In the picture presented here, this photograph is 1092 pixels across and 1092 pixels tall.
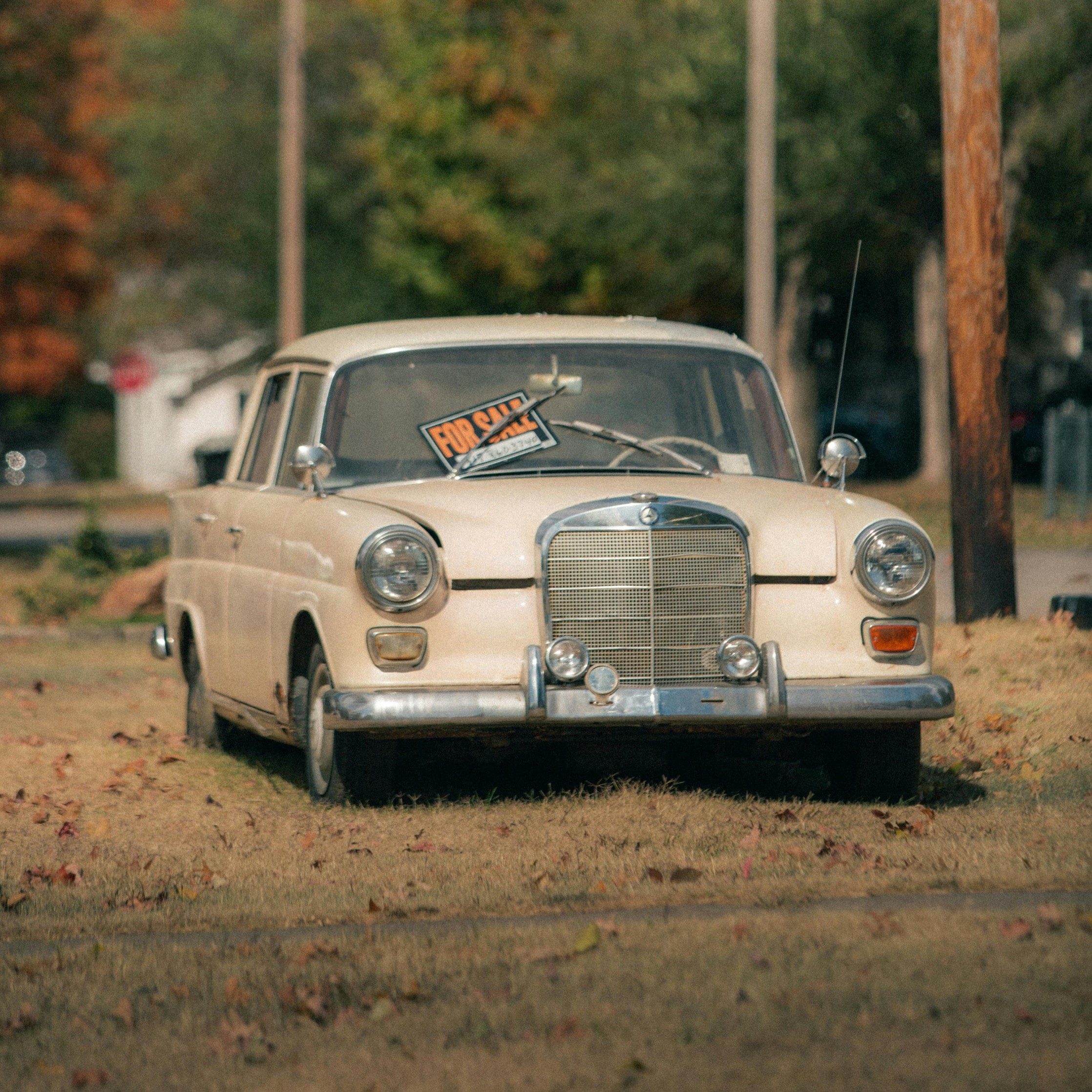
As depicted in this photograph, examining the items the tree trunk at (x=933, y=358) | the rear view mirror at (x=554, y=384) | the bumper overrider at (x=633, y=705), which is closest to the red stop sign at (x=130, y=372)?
the tree trunk at (x=933, y=358)

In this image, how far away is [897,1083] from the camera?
13.9ft

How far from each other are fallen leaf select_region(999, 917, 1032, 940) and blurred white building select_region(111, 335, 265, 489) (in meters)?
42.7

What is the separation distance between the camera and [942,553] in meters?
19.0

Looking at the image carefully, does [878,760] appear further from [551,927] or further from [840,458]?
[551,927]

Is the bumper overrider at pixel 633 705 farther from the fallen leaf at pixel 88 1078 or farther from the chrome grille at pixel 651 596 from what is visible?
the fallen leaf at pixel 88 1078

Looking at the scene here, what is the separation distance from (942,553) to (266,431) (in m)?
11.0

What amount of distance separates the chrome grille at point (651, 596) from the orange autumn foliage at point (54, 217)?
22.6 metres

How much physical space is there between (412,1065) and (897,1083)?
3.29 feet

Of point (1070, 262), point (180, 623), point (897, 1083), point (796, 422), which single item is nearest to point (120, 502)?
point (796, 422)

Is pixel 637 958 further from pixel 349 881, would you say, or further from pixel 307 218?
pixel 307 218

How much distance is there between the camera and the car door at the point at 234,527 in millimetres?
8578

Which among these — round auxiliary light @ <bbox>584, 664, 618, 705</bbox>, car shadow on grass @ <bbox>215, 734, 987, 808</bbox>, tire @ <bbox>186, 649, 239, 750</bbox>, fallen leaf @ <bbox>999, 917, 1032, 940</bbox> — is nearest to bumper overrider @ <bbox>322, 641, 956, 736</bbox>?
round auxiliary light @ <bbox>584, 664, 618, 705</bbox>

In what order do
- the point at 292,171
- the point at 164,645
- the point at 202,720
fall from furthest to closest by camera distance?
1. the point at 292,171
2. the point at 164,645
3. the point at 202,720

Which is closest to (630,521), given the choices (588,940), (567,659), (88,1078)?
(567,659)
